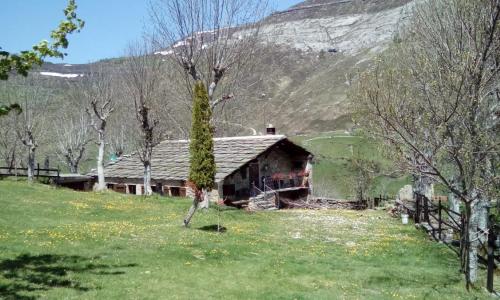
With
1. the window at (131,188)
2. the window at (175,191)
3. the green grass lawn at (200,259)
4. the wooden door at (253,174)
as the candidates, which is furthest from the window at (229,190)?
the window at (131,188)

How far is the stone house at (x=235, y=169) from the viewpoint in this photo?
130ft

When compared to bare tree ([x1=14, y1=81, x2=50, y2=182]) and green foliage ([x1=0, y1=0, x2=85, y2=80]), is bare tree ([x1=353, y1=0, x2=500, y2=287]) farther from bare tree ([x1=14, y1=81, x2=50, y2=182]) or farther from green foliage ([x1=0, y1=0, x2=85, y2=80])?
Result: bare tree ([x1=14, y1=81, x2=50, y2=182])

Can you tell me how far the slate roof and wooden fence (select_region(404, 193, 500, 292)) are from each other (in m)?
13.3

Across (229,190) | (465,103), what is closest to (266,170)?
(229,190)

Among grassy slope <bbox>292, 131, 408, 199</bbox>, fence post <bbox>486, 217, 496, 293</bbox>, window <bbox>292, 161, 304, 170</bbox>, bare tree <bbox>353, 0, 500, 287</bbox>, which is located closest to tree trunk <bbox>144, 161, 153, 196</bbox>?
window <bbox>292, 161, 304, 170</bbox>

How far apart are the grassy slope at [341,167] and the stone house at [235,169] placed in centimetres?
737

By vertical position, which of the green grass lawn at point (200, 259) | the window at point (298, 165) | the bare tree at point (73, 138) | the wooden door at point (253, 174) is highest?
the bare tree at point (73, 138)

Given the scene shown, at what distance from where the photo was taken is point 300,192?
4728 cm

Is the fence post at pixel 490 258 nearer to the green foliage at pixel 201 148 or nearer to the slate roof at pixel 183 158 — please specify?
the green foliage at pixel 201 148

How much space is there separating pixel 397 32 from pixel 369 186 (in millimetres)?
19143

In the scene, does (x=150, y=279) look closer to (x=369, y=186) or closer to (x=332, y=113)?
(x=369, y=186)

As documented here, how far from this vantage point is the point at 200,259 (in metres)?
16.2

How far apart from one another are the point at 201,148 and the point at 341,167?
194ft

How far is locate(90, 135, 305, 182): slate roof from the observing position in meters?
39.5
